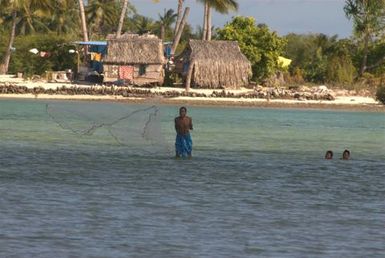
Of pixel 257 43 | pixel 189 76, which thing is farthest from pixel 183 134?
pixel 257 43

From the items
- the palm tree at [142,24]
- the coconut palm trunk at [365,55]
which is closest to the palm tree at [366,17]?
the coconut palm trunk at [365,55]

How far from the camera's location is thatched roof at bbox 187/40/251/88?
5544cm

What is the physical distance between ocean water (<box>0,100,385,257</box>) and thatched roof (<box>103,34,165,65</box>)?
20816 millimetres

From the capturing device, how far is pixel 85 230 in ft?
45.0

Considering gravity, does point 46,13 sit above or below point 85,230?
above

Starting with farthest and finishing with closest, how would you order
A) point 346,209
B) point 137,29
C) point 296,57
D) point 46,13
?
1. point 137,29
2. point 296,57
3. point 46,13
4. point 346,209

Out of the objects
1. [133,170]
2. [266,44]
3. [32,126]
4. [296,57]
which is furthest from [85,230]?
[296,57]

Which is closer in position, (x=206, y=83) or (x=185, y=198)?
(x=185, y=198)

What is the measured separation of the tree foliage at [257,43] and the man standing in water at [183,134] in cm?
3409

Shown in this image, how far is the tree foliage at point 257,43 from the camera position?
5831 centimetres

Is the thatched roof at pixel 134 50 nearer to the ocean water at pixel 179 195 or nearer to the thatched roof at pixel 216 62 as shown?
the thatched roof at pixel 216 62

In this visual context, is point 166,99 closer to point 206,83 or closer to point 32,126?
point 206,83

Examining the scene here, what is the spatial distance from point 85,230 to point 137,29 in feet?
247

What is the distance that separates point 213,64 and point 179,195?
1491 inches
